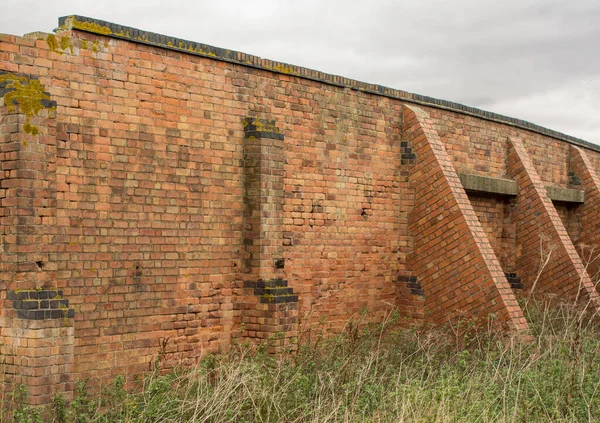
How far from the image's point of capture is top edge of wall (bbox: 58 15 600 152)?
7.85 m

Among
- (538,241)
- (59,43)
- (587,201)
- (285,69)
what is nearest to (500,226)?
(538,241)

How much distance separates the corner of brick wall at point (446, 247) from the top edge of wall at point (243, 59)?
28.6 inches

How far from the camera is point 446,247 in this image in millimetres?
11609

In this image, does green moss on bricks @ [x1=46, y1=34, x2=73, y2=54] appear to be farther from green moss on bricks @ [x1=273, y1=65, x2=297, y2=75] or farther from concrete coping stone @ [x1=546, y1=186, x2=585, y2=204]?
concrete coping stone @ [x1=546, y1=186, x2=585, y2=204]

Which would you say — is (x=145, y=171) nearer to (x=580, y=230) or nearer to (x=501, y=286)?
(x=501, y=286)

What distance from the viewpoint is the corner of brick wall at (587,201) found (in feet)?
57.6

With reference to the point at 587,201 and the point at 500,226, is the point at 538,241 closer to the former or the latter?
the point at 500,226

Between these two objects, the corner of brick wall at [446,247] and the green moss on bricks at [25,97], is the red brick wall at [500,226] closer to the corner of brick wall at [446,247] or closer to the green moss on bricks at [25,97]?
the corner of brick wall at [446,247]

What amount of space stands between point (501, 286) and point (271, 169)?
157 inches

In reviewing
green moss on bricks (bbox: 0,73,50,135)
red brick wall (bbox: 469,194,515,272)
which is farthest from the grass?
red brick wall (bbox: 469,194,515,272)

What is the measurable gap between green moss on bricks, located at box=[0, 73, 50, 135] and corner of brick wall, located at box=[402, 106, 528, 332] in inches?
248

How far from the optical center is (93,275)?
780 centimetres

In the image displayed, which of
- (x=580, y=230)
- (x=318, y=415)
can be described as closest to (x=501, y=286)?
(x=318, y=415)

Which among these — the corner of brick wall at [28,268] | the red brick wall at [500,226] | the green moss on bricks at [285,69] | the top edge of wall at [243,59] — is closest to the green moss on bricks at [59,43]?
the top edge of wall at [243,59]
